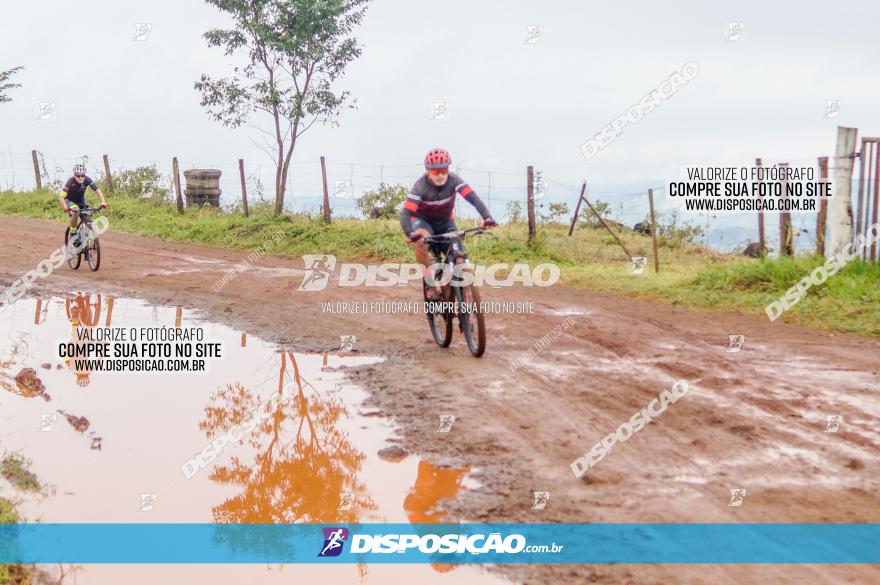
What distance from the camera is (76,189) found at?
1587 centimetres

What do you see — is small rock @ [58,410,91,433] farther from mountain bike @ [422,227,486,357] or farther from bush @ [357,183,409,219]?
bush @ [357,183,409,219]

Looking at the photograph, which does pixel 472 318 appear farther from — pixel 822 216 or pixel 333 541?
pixel 822 216

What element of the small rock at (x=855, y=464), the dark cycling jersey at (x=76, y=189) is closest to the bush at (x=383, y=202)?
the dark cycling jersey at (x=76, y=189)

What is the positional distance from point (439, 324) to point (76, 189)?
9.87 m

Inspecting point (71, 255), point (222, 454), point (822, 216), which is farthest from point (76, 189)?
point (822, 216)

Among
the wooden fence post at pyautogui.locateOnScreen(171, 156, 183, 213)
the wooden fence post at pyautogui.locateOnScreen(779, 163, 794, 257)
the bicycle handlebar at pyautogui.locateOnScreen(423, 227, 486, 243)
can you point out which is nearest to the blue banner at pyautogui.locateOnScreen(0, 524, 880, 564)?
the bicycle handlebar at pyautogui.locateOnScreen(423, 227, 486, 243)

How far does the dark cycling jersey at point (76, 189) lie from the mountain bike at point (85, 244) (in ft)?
0.72

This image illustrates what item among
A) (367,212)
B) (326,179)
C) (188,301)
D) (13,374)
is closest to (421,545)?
(13,374)

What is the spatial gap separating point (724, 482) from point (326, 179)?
18263mm

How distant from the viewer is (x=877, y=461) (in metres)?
5.76

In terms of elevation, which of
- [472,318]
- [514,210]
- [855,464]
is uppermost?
[514,210]

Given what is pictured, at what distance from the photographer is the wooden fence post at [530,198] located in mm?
18656

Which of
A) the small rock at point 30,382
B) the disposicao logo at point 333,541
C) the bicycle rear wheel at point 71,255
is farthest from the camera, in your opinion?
the bicycle rear wheel at point 71,255

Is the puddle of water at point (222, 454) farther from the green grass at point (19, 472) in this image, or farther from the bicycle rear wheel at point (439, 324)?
the bicycle rear wheel at point (439, 324)
